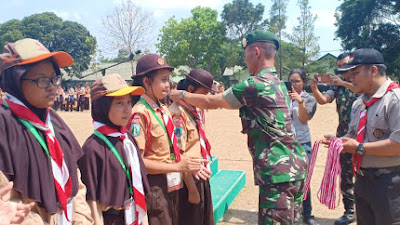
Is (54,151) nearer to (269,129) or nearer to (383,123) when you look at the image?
(269,129)

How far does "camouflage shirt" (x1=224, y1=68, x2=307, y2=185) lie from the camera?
104 inches

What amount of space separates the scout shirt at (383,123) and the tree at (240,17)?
1926 inches

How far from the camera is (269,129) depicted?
266 centimetres

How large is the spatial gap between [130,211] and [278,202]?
118 centimetres

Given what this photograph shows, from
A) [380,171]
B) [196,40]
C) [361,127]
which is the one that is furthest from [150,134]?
[196,40]

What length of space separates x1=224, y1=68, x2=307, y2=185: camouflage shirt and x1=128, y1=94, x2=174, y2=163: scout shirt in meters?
0.64

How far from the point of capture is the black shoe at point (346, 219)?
4359mm

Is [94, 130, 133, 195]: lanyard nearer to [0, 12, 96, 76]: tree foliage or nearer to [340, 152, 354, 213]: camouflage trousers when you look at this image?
[340, 152, 354, 213]: camouflage trousers

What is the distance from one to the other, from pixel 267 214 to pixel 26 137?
1.89m

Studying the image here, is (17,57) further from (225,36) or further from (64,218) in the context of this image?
(225,36)

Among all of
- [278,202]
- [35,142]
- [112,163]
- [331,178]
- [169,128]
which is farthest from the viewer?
[331,178]

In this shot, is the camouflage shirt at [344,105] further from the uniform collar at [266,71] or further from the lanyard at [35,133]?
the lanyard at [35,133]

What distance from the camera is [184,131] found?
3.23 meters

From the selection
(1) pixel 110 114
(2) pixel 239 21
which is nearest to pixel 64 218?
(1) pixel 110 114
